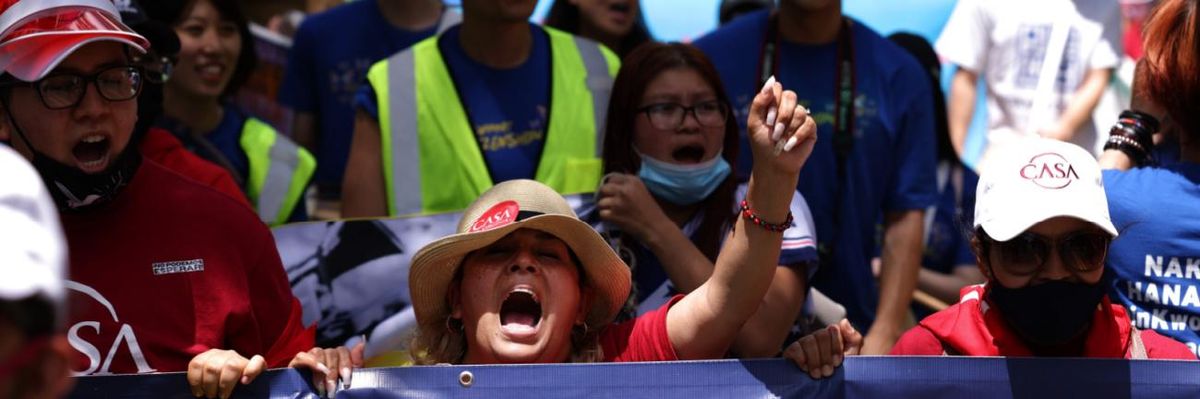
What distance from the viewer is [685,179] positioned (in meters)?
4.23

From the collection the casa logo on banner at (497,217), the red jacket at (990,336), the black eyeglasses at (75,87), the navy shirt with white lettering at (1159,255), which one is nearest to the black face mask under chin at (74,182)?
the black eyeglasses at (75,87)

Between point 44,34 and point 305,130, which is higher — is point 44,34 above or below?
above

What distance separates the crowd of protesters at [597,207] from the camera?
10.8 feet

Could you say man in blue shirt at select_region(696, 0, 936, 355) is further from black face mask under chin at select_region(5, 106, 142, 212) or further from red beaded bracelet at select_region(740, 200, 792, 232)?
black face mask under chin at select_region(5, 106, 142, 212)

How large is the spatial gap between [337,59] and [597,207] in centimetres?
196

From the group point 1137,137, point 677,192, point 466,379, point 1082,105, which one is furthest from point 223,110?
point 1137,137

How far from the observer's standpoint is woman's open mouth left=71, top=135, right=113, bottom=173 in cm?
350

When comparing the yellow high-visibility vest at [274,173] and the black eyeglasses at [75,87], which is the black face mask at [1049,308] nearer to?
the black eyeglasses at [75,87]

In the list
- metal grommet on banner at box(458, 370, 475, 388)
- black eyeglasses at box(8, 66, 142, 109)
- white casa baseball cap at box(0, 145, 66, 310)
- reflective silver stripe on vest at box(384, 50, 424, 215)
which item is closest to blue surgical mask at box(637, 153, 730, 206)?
reflective silver stripe on vest at box(384, 50, 424, 215)

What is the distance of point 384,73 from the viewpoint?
16.0ft

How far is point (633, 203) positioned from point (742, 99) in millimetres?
1108

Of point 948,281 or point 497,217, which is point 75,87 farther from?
point 948,281

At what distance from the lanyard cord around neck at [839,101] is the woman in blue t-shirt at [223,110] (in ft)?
5.08

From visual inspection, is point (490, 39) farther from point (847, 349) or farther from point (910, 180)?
point (847, 349)
